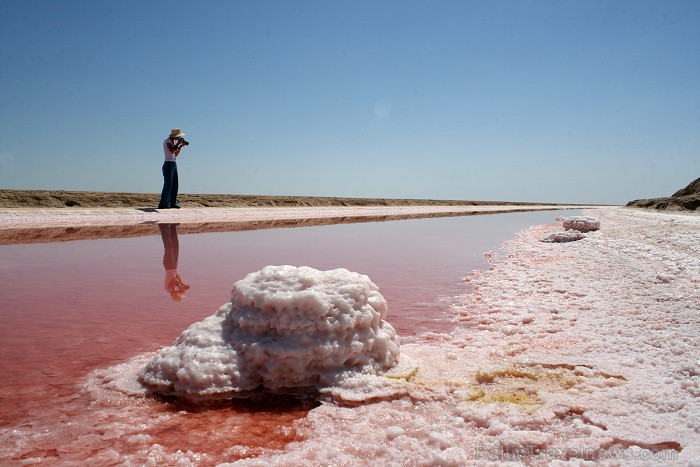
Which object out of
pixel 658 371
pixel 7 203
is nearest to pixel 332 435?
pixel 658 371

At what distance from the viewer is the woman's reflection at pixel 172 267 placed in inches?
144

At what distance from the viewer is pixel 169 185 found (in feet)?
42.9

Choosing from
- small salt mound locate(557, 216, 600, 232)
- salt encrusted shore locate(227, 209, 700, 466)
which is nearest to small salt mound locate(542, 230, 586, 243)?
small salt mound locate(557, 216, 600, 232)

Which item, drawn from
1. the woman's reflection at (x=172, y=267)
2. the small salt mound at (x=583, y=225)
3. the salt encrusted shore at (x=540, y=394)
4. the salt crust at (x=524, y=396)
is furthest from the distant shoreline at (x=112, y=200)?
the salt encrusted shore at (x=540, y=394)

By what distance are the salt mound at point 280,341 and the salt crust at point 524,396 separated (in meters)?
0.12

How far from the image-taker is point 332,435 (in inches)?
63.4

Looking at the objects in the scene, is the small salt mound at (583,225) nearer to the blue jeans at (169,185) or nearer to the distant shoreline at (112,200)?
the blue jeans at (169,185)

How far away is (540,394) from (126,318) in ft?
7.47

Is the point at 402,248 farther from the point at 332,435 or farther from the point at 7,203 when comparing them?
Result: the point at 7,203

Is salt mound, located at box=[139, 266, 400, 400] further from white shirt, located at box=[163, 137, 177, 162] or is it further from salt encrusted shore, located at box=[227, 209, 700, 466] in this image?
white shirt, located at box=[163, 137, 177, 162]

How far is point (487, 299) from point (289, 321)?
6.33ft

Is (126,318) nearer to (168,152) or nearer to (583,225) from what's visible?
(583,225)

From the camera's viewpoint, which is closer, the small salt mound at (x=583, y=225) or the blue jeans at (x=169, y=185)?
the small salt mound at (x=583, y=225)

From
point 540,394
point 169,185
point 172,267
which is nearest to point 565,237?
point 172,267
